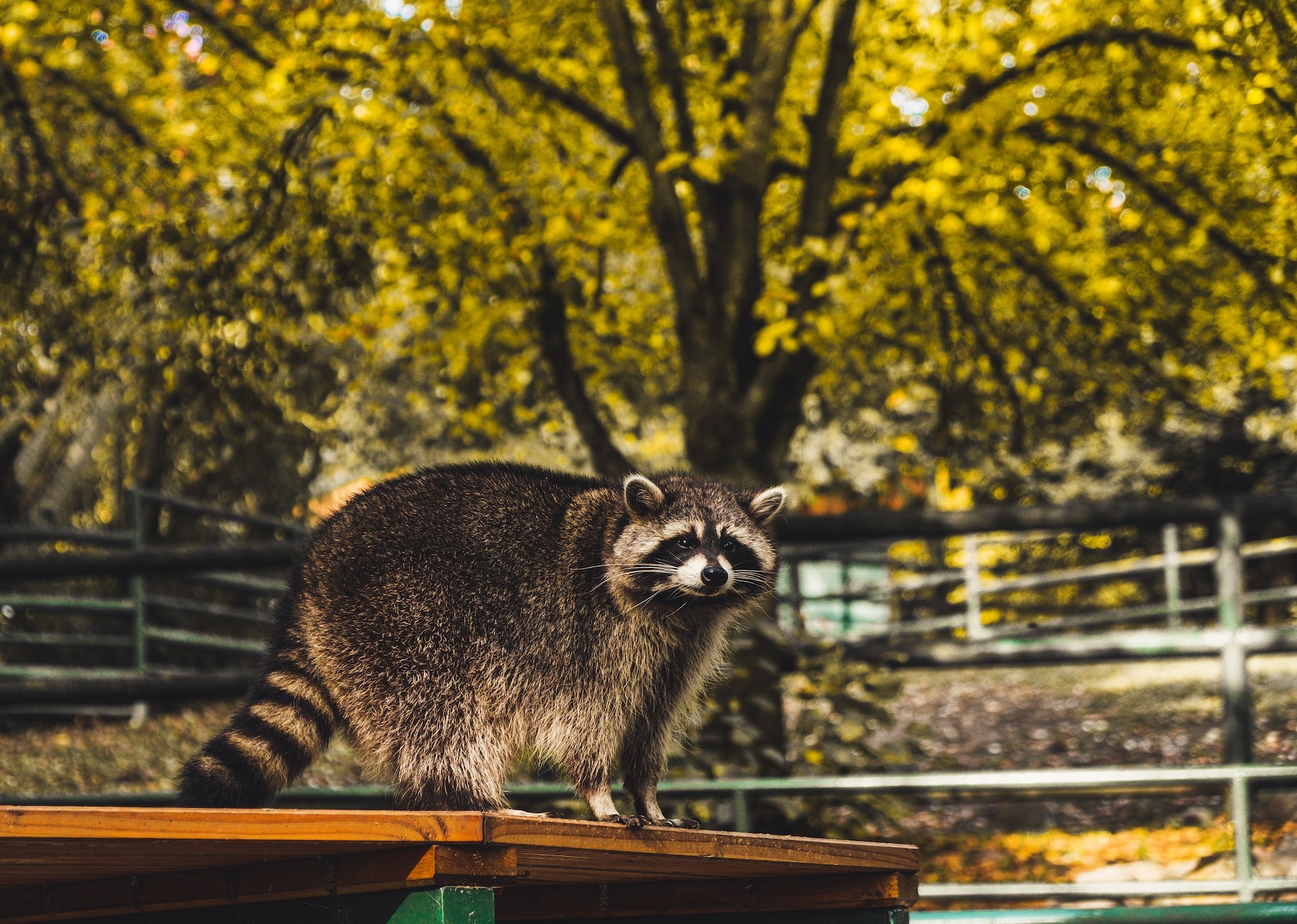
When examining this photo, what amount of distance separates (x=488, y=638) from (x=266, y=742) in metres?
0.50

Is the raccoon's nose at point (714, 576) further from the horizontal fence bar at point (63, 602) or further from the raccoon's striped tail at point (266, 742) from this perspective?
the horizontal fence bar at point (63, 602)

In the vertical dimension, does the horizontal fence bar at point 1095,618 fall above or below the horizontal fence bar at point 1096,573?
below

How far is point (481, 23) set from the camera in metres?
7.59

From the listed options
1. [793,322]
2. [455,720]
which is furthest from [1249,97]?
[455,720]

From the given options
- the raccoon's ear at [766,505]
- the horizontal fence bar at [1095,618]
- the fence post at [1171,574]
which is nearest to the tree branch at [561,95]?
the horizontal fence bar at [1095,618]

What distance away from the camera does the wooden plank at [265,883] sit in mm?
2074

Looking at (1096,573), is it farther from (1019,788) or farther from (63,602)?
(63,602)

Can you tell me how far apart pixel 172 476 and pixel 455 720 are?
10857 mm

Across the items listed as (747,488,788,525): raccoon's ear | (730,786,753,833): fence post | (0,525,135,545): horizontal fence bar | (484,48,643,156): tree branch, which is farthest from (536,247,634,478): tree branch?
(747,488,788,525): raccoon's ear

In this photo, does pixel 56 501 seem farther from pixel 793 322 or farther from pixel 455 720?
pixel 455 720

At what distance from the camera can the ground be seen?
7062 millimetres

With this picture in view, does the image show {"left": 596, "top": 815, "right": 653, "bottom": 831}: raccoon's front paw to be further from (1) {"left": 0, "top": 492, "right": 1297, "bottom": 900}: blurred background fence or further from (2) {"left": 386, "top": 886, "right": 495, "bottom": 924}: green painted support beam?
(1) {"left": 0, "top": 492, "right": 1297, "bottom": 900}: blurred background fence

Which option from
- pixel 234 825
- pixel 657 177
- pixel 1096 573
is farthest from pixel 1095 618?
pixel 234 825

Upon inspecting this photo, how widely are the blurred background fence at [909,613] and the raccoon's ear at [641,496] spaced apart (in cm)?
147
